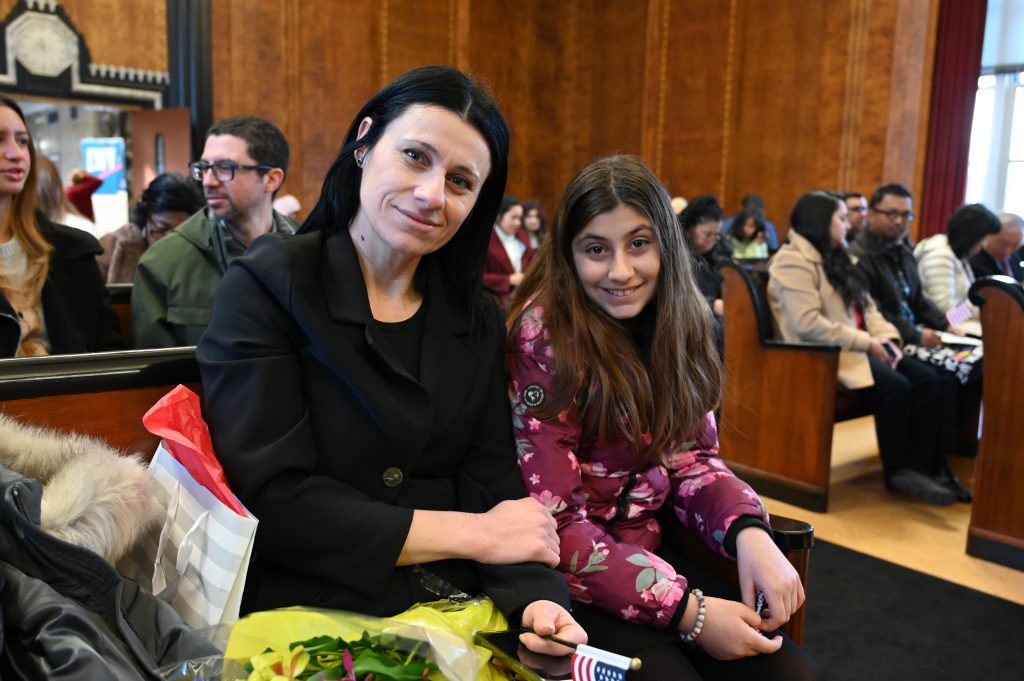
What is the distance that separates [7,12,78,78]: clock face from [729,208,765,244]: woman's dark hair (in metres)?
6.20

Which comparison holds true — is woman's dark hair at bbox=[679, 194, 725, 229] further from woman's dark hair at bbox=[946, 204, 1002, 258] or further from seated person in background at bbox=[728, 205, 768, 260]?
seated person in background at bbox=[728, 205, 768, 260]

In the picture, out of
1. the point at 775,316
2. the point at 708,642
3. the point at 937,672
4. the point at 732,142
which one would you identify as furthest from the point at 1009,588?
the point at 732,142

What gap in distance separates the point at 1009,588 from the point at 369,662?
2.97 m

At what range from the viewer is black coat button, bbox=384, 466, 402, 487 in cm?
131

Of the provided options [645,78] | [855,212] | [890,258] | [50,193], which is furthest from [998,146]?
[50,193]

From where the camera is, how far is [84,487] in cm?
100

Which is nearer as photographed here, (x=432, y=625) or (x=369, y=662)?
(x=369, y=662)

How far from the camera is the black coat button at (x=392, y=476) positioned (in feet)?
4.28

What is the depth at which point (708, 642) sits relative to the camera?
146 cm

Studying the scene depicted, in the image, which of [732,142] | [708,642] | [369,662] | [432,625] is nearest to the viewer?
Result: [369,662]

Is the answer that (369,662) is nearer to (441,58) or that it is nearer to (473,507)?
(473,507)

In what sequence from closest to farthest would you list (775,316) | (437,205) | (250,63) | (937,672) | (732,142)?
(437,205), (937,672), (775,316), (250,63), (732,142)

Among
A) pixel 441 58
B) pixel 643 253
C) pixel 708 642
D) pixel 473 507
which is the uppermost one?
pixel 441 58

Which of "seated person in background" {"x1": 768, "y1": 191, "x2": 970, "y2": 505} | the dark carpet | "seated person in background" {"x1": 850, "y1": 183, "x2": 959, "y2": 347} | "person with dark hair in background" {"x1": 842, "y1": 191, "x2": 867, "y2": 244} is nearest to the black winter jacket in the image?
the dark carpet
